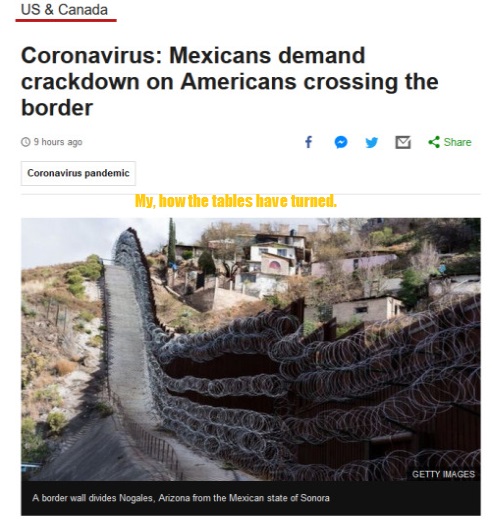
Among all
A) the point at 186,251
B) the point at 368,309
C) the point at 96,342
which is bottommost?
the point at 96,342

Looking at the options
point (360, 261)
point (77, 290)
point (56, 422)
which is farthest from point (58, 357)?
point (360, 261)

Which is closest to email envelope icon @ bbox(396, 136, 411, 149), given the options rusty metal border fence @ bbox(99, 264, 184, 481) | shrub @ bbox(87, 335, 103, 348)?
rusty metal border fence @ bbox(99, 264, 184, 481)

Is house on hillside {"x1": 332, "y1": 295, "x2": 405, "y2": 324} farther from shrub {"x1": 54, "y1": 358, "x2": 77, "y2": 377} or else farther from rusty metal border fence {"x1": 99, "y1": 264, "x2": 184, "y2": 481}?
shrub {"x1": 54, "y1": 358, "x2": 77, "y2": 377}

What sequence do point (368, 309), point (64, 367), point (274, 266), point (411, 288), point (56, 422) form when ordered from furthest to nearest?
point (274, 266) → point (411, 288) → point (368, 309) → point (64, 367) → point (56, 422)

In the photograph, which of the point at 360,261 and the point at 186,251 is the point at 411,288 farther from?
the point at 186,251

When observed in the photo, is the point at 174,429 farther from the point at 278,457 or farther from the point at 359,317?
the point at 359,317

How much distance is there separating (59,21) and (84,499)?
20.7 ft

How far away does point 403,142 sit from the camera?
31.2 ft

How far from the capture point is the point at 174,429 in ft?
54.4

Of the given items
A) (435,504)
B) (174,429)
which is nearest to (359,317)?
(174,429)
